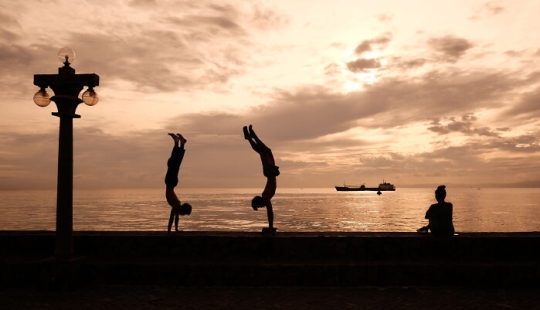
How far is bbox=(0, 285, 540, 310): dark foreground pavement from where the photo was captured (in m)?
7.21

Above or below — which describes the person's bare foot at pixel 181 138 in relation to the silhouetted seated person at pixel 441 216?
above

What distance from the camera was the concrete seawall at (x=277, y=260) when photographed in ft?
27.9

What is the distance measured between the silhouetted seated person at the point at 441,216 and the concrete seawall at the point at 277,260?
191mm

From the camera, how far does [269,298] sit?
774 centimetres

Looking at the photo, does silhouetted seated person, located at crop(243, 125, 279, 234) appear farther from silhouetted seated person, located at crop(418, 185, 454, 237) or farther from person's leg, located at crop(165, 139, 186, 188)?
silhouetted seated person, located at crop(418, 185, 454, 237)

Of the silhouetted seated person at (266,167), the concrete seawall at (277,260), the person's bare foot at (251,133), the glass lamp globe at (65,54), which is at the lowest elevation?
the concrete seawall at (277,260)

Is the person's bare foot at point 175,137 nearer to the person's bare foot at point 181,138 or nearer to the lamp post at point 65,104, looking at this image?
the person's bare foot at point 181,138

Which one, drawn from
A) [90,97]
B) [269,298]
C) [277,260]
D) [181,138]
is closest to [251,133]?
[181,138]

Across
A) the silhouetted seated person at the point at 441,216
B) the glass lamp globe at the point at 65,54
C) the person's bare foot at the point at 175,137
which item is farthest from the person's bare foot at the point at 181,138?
the silhouetted seated person at the point at 441,216

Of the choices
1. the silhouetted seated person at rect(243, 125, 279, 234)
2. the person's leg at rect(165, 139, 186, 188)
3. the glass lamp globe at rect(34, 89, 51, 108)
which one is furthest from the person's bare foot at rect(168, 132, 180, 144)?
the glass lamp globe at rect(34, 89, 51, 108)

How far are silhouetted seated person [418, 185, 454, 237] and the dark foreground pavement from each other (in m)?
1.63

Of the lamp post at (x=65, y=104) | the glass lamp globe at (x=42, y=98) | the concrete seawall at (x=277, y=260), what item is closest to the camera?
the concrete seawall at (x=277, y=260)

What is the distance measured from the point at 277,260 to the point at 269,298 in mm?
1877

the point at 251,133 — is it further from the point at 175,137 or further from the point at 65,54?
the point at 65,54
